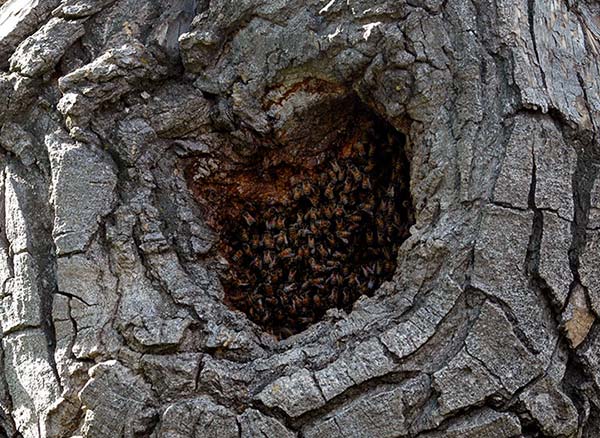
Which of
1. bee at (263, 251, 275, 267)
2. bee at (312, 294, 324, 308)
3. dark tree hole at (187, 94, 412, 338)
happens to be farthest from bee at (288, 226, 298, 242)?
bee at (312, 294, 324, 308)

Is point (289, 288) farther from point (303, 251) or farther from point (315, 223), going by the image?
point (315, 223)

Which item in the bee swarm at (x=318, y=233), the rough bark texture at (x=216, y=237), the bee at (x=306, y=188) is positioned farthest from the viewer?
the bee at (x=306, y=188)

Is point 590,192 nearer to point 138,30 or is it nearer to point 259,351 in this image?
point 259,351

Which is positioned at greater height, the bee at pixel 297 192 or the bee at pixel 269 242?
the bee at pixel 297 192

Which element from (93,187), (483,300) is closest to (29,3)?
(93,187)

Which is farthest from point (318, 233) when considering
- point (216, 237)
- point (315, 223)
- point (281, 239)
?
point (216, 237)

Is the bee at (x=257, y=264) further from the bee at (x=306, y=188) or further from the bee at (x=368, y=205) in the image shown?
the bee at (x=368, y=205)

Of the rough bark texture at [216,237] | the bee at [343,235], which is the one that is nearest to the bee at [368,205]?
the bee at [343,235]
